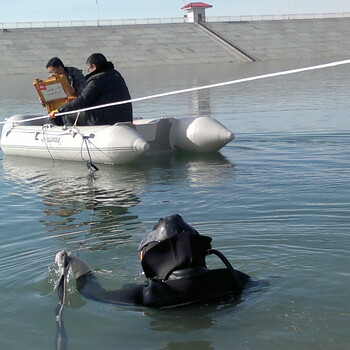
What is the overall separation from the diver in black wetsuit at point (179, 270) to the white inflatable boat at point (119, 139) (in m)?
6.19

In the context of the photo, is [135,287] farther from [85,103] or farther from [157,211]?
[85,103]

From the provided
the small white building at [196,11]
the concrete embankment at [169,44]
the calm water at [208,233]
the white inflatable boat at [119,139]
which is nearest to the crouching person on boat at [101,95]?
the white inflatable boat at [119,139]

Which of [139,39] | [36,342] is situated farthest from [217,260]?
[139,39]

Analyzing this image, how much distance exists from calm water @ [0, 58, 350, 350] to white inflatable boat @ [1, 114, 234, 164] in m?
0.24

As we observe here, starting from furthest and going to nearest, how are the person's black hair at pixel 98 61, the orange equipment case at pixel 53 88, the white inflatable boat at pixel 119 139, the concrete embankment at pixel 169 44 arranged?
the concrete embankment at pixel 169 44, the orange equipment case at pixel 53 88, the person's black hair at pixel 98 61, the white inflatable boat at pixel 119 139

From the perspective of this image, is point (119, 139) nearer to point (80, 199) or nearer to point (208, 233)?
point (80, 199)

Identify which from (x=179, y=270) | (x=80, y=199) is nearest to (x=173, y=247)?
(x=179, y=270)

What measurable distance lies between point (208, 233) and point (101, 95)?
514cm

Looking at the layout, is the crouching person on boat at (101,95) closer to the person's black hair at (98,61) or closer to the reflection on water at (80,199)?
the person's black hair at (98,61)

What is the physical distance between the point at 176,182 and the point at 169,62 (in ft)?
127

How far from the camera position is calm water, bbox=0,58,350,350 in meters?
4.65

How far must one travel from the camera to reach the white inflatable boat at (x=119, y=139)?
35.8 ft

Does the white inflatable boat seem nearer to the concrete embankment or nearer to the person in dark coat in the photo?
the person in dark coat

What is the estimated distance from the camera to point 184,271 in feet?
14.9
